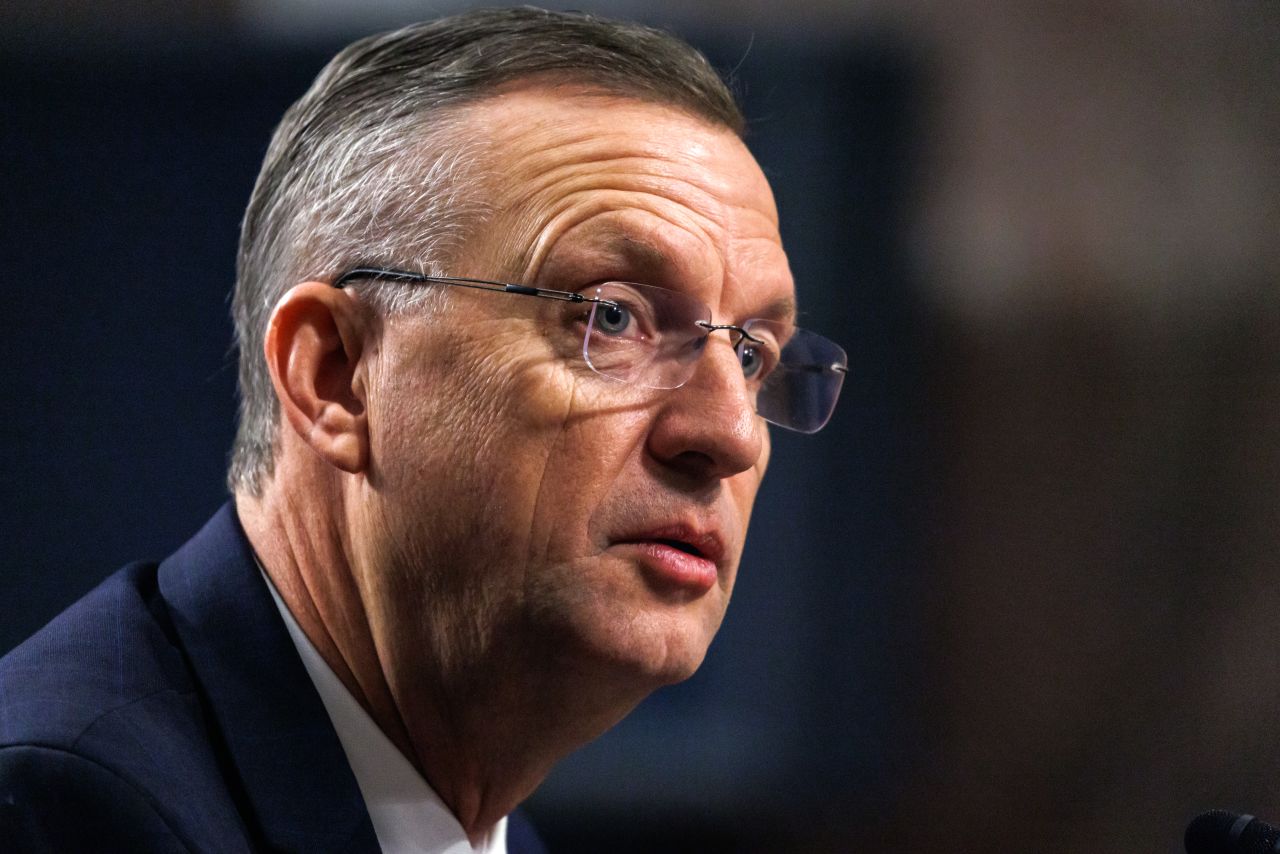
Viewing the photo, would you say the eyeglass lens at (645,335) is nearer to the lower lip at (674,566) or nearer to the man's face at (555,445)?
the man's face at (555,445)

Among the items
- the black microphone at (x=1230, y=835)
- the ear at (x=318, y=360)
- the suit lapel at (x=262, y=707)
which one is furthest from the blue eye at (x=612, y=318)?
the black microphone at (x=1230, y=835)

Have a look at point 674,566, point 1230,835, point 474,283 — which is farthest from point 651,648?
point 1230,835

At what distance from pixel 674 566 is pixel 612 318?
1.00ft

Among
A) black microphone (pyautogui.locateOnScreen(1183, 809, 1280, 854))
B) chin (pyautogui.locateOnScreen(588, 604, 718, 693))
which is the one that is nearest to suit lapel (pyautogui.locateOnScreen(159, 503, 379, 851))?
chin (pyautogui.locateOnScreen(588, 604, 718, 693))

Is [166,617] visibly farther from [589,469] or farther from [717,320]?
[717,320]

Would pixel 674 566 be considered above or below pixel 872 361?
below

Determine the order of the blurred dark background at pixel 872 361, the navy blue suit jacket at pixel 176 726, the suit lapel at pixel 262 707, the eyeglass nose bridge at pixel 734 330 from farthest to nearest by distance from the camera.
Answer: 1. the blurred dark background at pixel 872 361
2. the eyeglass nose bridge at pixel 734 330
3. the suit lapel at pixel 262 707
4. the navy blue suit jacket at pixel 176 726

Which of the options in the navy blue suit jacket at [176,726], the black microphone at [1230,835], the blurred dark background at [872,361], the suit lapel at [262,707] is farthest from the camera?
the blurred dark background at [872,361]

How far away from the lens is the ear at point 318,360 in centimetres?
150

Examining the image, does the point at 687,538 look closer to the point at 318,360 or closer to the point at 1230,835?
the point at 318,360

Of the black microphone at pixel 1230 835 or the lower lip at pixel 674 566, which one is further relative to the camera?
the lower lip at pixel 674 566

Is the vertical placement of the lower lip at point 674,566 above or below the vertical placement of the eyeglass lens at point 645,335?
below

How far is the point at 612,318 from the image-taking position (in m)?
1.46

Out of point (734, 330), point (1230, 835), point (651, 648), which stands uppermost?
point (734, 330)
